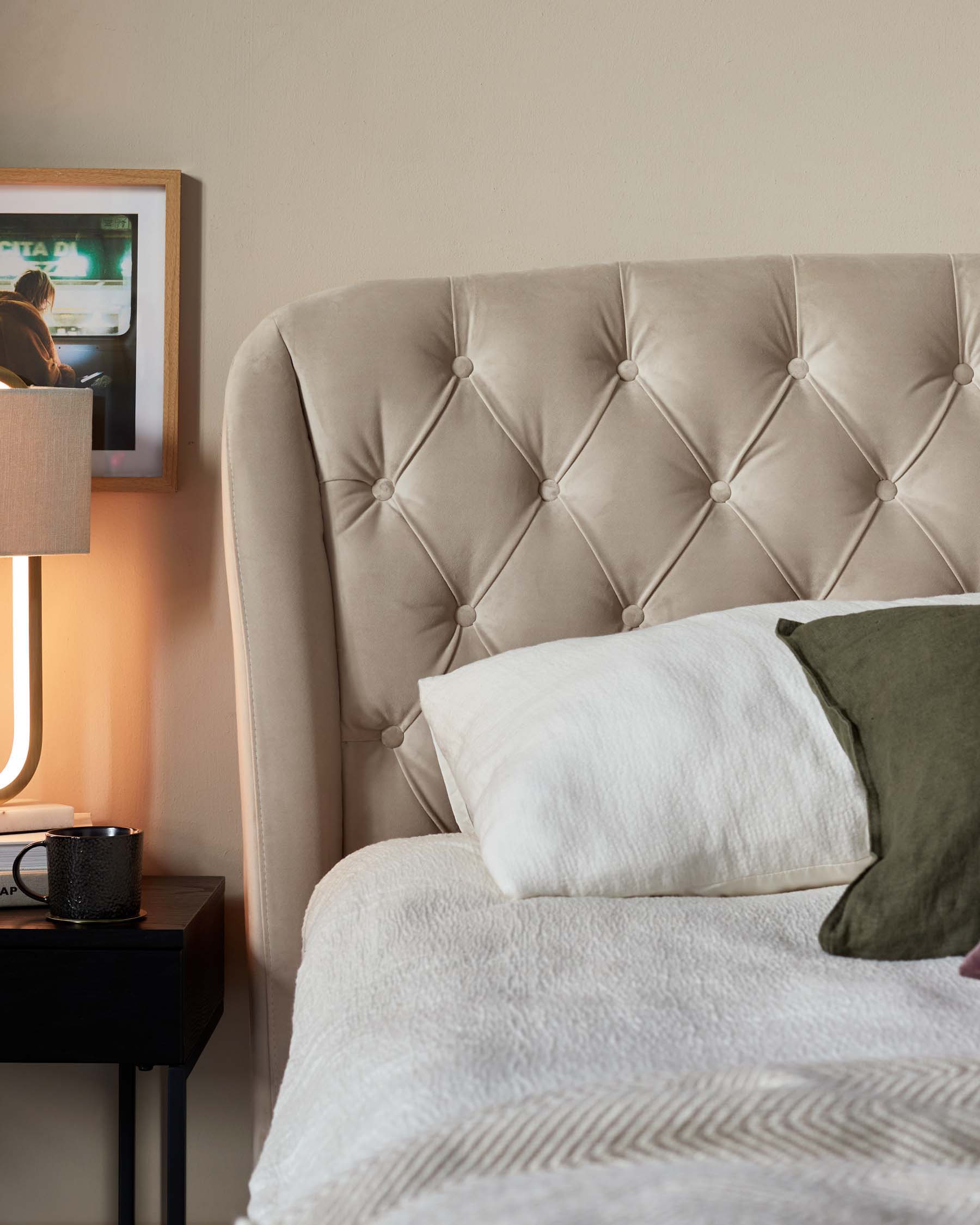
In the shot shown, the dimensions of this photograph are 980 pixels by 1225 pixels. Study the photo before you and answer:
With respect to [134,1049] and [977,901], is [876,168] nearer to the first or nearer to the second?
[977,901]

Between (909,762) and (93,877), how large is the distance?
0.90 meters

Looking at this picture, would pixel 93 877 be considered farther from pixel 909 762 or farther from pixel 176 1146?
pixel 909 762

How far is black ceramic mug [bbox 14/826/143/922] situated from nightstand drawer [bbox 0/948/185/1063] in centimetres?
5

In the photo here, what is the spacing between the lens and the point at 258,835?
1357 millimetres

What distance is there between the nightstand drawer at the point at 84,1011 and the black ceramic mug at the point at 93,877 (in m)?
0.05

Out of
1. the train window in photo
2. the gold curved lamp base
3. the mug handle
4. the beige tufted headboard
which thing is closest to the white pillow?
the beige tufted headboard

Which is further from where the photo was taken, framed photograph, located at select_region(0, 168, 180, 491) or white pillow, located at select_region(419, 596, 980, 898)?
framed photograph, located at select_region(0, 168, 180, 491)

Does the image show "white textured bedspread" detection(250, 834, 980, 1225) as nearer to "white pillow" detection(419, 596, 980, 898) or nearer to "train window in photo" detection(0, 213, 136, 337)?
"white pillow" detection(419, 596, 980, 898)

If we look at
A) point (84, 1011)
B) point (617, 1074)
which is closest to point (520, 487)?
point (84, 1011)

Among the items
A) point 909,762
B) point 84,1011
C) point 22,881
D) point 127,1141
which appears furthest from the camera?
point 127,1141

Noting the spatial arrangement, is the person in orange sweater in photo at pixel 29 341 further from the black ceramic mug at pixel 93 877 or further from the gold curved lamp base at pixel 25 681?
the black ceramic mug at pixel 93 877

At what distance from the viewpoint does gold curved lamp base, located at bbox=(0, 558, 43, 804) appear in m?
1.45

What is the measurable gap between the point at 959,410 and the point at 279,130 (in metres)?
1.07

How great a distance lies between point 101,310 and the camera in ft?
5.12
